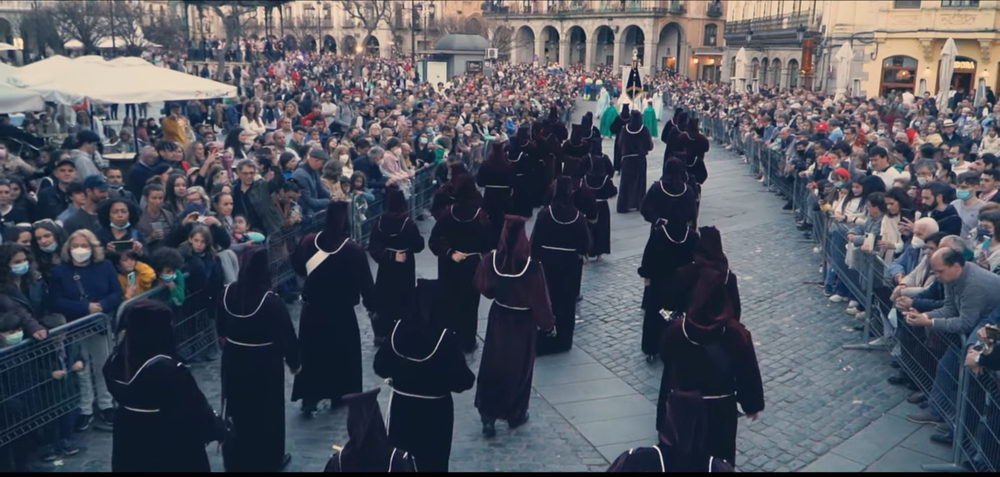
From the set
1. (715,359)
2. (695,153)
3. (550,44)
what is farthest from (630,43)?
(715,359)

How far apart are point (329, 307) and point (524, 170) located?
7.04m

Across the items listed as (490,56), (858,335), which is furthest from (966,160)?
(490,56)

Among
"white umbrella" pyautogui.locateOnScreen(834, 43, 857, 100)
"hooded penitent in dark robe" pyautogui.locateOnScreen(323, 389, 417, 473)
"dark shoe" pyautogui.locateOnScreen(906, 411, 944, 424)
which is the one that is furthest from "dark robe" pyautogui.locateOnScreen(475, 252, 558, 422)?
"white umbrella" pyautogui.locateOnScreen(834, 43, 857, 100)

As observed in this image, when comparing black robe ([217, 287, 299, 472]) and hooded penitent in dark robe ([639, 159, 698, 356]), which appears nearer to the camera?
black robe ([217, 287, 299, 472])

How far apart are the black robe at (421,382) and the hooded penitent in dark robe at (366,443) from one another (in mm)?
1244

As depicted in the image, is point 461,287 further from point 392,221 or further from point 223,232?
point 223,232

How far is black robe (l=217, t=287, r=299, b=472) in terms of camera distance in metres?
6.02

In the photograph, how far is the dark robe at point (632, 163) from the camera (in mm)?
15570

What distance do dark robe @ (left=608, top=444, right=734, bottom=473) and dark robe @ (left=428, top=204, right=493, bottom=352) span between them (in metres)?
4.47

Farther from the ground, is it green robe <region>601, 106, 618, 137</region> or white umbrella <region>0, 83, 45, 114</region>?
white umbrella <region>0, 83, 45, 114</region>

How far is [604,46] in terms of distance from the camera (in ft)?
237

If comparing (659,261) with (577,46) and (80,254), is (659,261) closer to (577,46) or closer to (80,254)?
(80,254)

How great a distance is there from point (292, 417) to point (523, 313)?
2.15m

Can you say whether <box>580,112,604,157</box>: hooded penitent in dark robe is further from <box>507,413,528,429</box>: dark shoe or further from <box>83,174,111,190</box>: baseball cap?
<box>83,174,111,190</box>: baseball cap
